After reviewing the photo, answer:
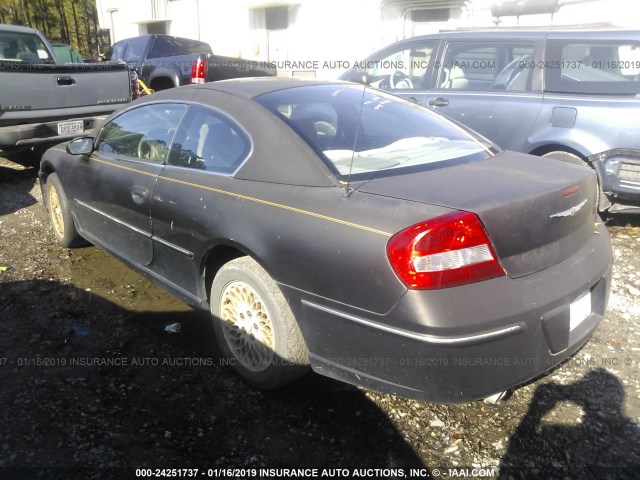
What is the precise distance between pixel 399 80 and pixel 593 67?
202 cm

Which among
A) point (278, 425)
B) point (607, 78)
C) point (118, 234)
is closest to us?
point (278, 425)

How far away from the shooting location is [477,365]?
2162 mm

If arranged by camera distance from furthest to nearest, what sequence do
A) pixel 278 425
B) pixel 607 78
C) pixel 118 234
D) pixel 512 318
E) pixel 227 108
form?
1. pixel 607 78
2. pixel 118 234
3. pixel 227 108
4. pixel 278 425
5. pixel 512 318

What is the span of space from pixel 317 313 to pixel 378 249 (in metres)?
0.43

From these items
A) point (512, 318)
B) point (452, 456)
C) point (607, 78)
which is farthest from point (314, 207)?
point (607, 78)

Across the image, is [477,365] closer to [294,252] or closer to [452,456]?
[452,456]

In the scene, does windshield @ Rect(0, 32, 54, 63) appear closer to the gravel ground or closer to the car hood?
the gravel ground

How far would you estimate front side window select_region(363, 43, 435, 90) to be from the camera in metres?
6.00

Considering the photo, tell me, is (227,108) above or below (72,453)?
above

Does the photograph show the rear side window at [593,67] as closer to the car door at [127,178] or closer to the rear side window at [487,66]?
the rear side window at [487,66]

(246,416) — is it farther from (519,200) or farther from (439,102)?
(439,102)

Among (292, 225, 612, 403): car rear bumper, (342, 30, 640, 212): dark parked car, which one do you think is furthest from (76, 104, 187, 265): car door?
(342, 30, 640, 212): dark parked car

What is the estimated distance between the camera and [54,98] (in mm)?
6734

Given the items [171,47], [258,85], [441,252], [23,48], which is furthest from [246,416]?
[171,47]
